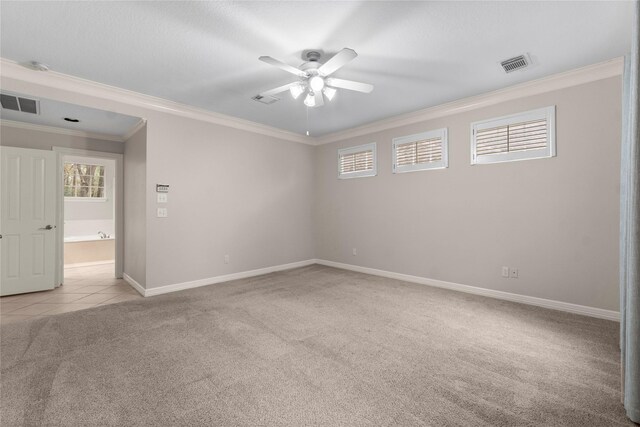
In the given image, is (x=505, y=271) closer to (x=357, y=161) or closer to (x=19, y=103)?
(x=357, y=161)

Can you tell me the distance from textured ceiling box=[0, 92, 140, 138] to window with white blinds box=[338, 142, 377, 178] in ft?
Result: 11.7

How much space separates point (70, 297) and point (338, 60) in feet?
15.7

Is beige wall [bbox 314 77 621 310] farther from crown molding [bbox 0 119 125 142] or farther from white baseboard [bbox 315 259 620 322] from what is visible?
crown molding [bbox 0 119 125 142]

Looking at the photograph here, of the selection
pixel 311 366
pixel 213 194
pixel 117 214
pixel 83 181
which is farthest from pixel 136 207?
pixel 83 181

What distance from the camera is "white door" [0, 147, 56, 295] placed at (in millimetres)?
4145

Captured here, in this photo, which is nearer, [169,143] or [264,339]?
[264,339]

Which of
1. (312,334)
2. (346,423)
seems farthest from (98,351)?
(346,423)

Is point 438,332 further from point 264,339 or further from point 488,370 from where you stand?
point 264,339

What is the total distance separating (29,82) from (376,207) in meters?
4.92

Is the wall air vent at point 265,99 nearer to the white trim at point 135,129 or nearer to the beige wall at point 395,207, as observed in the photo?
the beige wall at point 395,207

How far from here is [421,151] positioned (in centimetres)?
→ 470

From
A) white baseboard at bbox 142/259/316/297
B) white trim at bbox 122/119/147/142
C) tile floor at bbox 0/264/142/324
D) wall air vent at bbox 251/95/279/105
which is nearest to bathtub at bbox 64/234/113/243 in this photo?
tile floor at bbox 0/264/142/324

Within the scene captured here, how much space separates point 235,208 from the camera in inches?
199

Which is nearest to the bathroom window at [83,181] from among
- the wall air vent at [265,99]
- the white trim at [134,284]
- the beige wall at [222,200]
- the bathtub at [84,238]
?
the bathtub at [84,238]
